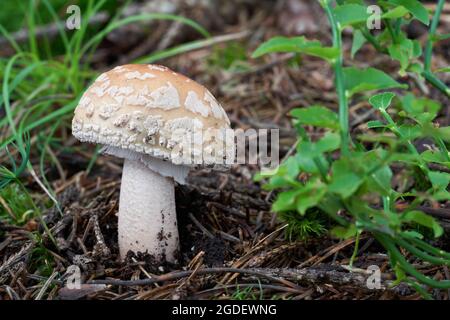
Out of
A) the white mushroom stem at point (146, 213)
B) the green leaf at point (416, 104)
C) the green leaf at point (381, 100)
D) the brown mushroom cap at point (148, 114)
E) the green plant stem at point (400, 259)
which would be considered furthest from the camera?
the white mushroom stem at point (146, 213)

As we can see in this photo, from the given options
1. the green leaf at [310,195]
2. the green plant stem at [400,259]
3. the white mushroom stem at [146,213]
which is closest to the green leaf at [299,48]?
the green leaf at [310,195]

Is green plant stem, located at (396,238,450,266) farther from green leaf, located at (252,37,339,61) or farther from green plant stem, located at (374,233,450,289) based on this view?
green leaf, located at (252,37,339,61)

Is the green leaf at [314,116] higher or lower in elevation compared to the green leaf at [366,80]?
lower

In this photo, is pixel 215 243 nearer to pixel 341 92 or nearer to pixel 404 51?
pixel 341 92

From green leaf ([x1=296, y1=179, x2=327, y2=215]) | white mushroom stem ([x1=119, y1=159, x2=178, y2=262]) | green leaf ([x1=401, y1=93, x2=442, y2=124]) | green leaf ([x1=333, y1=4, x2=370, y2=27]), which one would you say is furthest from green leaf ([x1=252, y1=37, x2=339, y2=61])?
white mushroom stem ([x1=119, y1=159, x2=178, y2=262])

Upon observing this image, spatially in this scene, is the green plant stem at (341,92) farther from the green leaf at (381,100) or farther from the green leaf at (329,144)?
the green leaf at (381,100)
